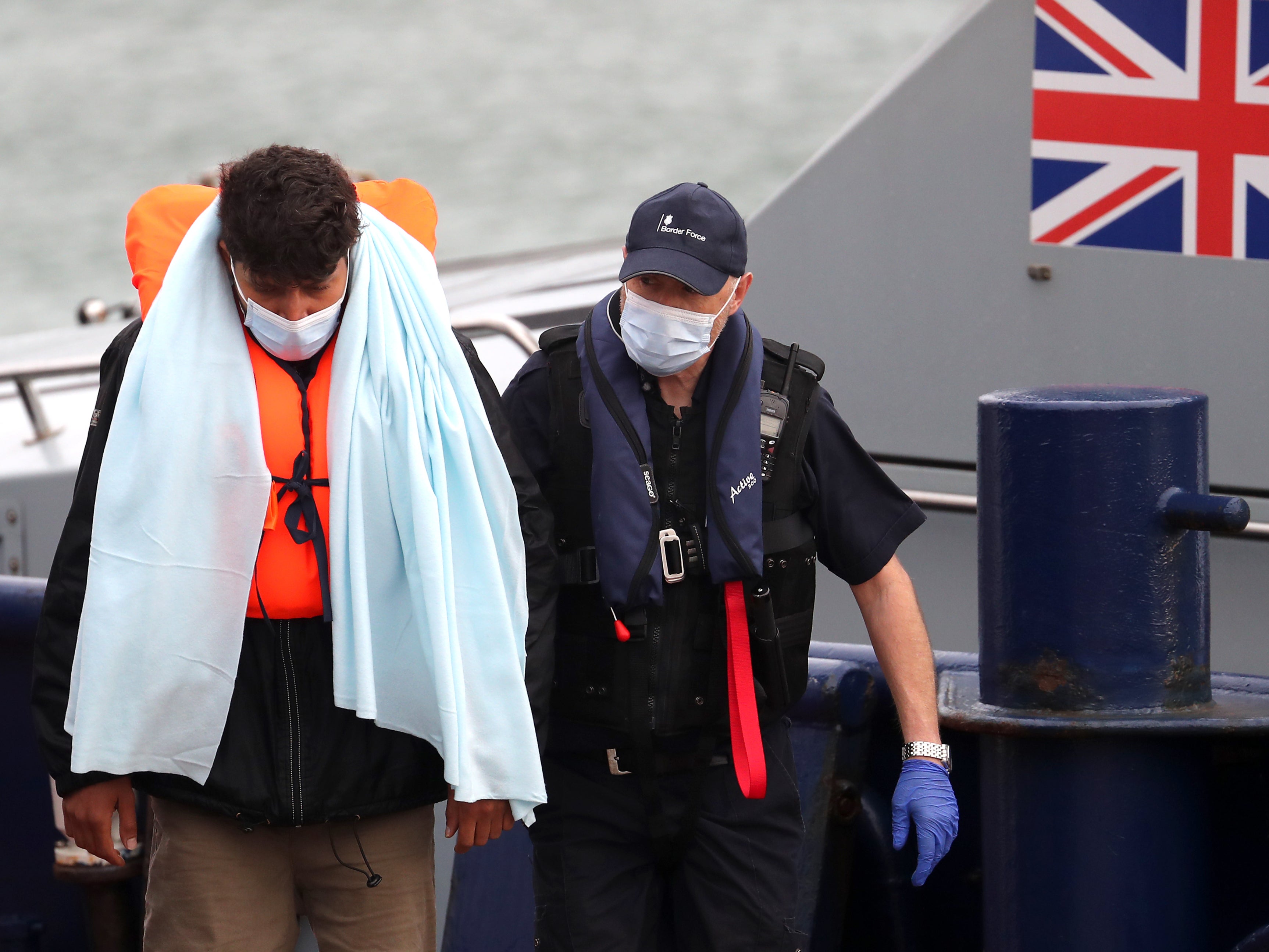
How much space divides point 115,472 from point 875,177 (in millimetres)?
2430

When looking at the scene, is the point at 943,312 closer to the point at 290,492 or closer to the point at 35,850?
the point at 290,492

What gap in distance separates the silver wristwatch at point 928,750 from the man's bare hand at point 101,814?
1146 mm

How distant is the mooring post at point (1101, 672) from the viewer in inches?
99.7

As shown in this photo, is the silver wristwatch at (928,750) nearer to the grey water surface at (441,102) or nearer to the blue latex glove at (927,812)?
the blue latex glove at (927,812)

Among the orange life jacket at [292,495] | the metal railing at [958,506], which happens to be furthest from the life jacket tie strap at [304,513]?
the metal railing at [958,506]

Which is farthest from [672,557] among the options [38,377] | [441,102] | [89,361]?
[441,102]

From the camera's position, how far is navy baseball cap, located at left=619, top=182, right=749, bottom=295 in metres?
2.36

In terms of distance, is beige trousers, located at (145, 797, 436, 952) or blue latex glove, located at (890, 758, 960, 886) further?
blue latex glove, located at (890, 758, 960, 886)

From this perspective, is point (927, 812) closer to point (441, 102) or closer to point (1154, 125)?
point (1154, 125)

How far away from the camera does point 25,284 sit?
66.3 ft

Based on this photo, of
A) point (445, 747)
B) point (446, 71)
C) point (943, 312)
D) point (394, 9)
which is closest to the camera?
point (445, 747)

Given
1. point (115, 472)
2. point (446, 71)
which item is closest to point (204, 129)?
point (446, 71)

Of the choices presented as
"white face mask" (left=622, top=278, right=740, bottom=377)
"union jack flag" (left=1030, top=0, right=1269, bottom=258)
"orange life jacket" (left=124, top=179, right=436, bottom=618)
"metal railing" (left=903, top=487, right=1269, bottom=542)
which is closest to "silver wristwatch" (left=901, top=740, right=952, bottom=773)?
"white face mask" (left=622, top=278, right=740, bottom=377)

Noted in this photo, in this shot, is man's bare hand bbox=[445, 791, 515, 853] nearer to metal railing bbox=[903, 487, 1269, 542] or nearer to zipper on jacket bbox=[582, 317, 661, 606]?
zipper on jacket bbox=[582, 317, 661, 606]
